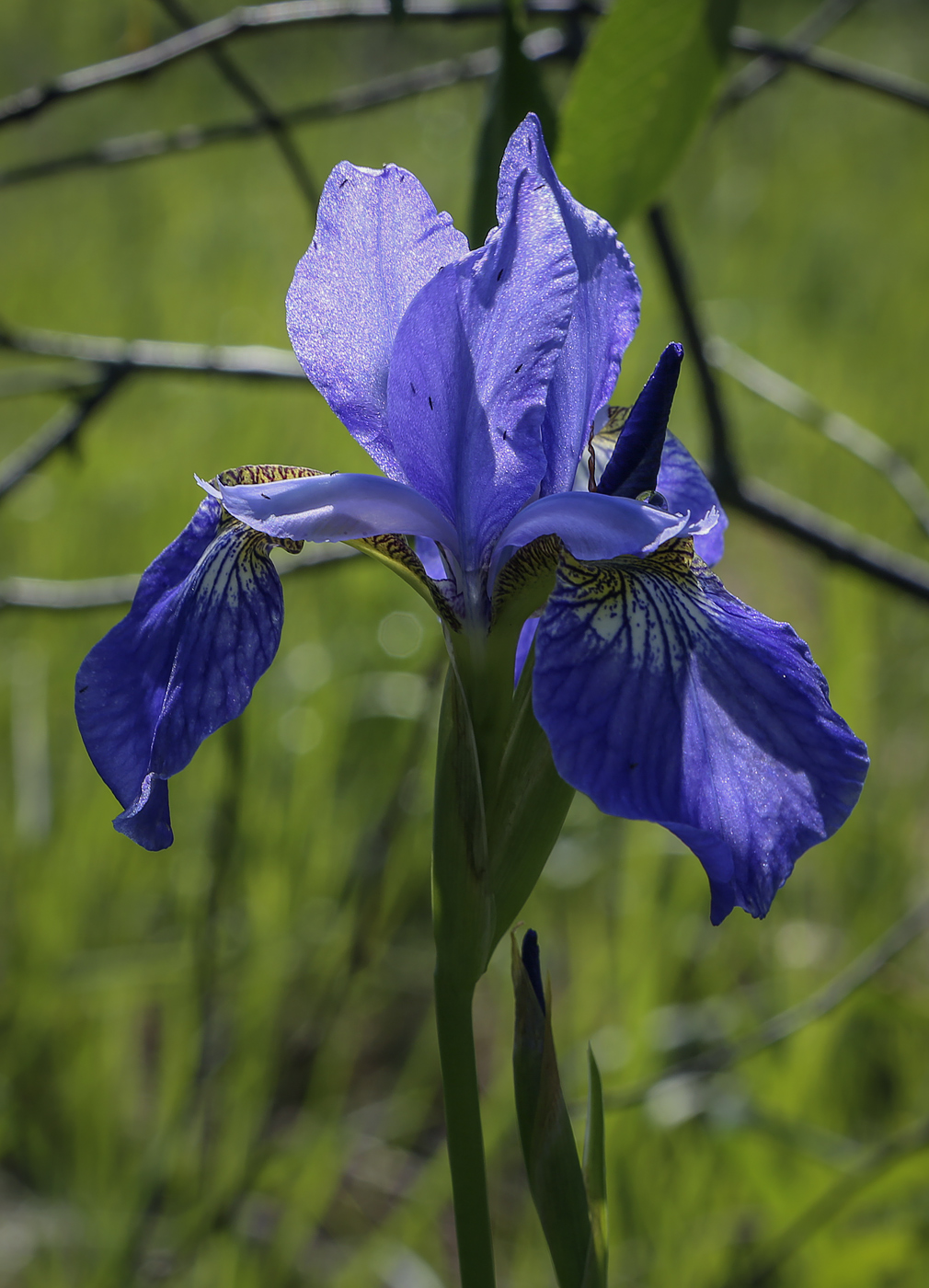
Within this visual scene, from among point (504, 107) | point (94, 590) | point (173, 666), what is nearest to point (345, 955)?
point (94, 590)

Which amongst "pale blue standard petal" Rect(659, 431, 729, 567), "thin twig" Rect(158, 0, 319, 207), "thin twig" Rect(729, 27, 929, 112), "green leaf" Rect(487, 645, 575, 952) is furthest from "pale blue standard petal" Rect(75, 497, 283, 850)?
"thin twig" Rect(729, 27, 929, 112)

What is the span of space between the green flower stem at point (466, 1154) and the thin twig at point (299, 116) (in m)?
0.64

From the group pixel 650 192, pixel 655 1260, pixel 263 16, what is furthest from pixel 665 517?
pixel 655 1260

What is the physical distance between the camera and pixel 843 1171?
2.67 feet

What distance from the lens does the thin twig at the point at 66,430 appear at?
75 cm

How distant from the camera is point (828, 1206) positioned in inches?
32.0

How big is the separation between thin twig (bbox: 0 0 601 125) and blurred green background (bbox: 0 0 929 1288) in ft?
0.32

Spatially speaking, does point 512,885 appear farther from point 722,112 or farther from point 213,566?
point 722,112

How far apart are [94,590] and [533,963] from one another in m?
0.64

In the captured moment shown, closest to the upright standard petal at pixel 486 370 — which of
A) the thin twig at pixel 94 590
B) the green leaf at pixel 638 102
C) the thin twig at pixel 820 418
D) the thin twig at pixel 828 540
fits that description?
the green leaf at pixel 638 102

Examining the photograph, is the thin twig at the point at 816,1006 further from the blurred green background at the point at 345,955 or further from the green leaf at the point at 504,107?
the green leaf at the point at 504,107

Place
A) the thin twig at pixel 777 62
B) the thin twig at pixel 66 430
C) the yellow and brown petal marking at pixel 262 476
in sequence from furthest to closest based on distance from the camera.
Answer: the thin twig at pixel 777 62, the thin twig at pixel 66 430, the yellow and brown petal marking at pixel 262 476

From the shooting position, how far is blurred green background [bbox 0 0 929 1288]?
91cm

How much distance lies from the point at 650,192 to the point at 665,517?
230 mm
